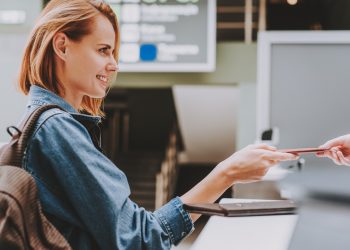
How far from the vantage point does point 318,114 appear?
3738mm

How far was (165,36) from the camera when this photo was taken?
3.96 meters

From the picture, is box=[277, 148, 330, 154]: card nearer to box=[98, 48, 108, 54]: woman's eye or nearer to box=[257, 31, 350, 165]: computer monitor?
box=[98, 48, 108, 54]: woman's eye

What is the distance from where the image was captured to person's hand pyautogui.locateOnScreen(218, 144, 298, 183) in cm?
99

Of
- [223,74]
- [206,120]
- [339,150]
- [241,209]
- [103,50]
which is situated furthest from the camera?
[206,120]

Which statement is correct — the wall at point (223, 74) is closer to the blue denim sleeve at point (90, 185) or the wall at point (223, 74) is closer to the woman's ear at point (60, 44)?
the woman's ear at point (60, 44)

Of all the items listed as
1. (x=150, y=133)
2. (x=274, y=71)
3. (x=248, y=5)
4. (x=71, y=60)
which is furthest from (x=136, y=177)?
(x=71, y=60)

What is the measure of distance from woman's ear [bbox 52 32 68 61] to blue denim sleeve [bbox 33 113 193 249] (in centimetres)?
17

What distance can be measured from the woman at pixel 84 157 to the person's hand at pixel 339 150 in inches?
9.4

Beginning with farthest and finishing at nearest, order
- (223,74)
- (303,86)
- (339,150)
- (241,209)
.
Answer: (223,74), (303,86), (339,150), (241,209)

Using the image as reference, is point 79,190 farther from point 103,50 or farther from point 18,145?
point 103,50

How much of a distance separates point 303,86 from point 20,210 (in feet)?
10.6

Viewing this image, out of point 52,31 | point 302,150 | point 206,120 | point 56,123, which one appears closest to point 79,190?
point 56,123

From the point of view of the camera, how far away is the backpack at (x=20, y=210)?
2.62 feet

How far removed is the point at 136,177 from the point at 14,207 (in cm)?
859
